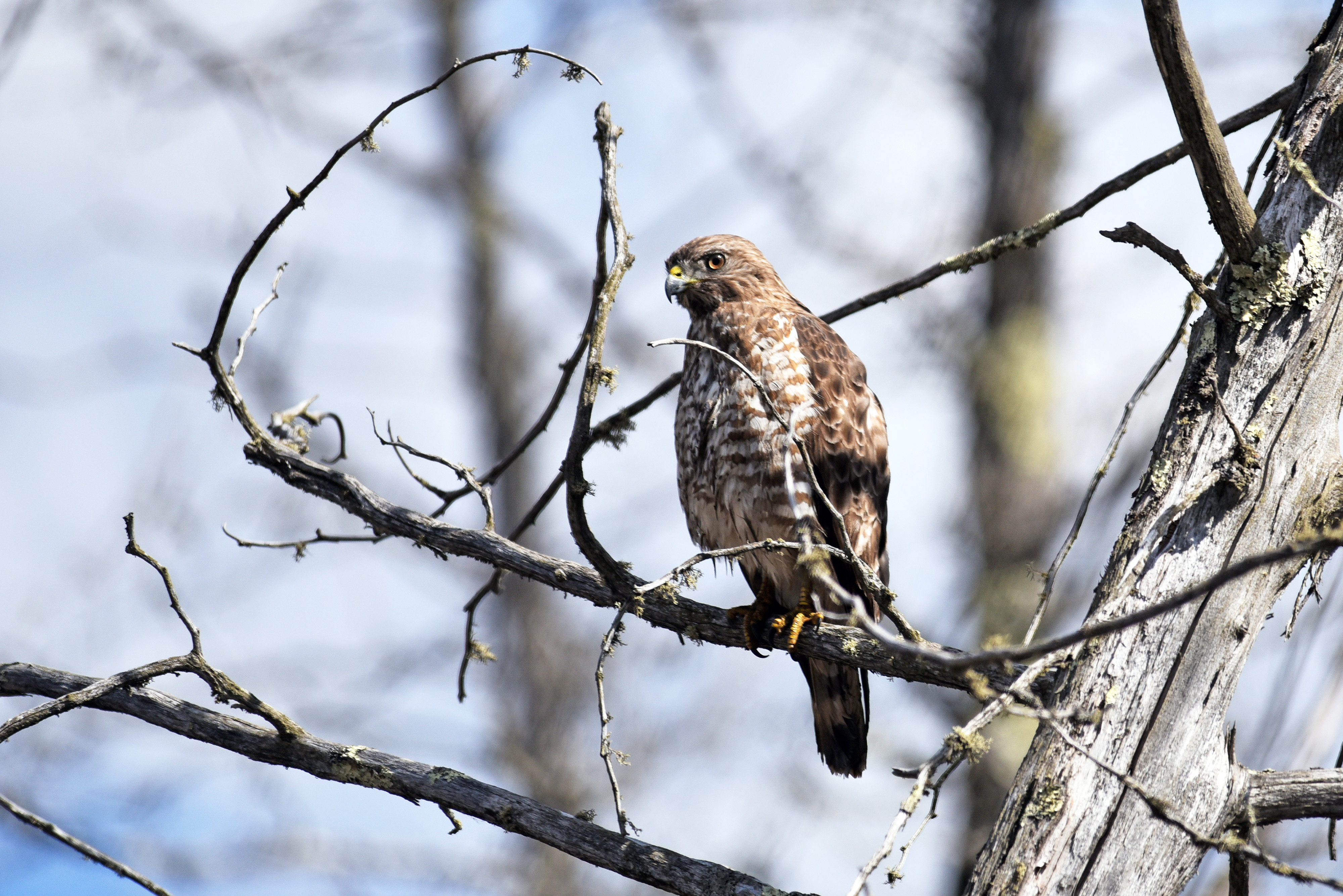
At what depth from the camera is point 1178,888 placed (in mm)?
2137

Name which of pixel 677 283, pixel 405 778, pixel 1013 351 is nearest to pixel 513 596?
pixel 1013 351

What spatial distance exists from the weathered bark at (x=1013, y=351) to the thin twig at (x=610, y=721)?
205 inches

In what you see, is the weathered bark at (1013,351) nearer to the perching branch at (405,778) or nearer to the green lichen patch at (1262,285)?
the green lichen patch at (1262,285)

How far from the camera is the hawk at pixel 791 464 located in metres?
3.42

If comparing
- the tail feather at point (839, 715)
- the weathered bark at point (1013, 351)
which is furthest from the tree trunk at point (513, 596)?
the tail feather at point (839, 715)

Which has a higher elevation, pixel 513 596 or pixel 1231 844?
pixel 513 596

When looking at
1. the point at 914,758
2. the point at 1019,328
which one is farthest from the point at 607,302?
the point at 1019,328

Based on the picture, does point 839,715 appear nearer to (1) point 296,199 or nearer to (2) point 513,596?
(1) point 296,199

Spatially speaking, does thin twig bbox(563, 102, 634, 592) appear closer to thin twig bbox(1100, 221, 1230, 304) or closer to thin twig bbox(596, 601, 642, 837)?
thin twig bbox(596, 601, 642, 837)

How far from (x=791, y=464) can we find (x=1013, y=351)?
5.00 metres

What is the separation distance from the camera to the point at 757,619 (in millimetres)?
3266

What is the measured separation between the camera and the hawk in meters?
3.42

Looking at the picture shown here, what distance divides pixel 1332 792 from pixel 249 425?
103 inches

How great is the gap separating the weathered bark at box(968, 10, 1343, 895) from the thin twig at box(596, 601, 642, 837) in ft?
2.29
